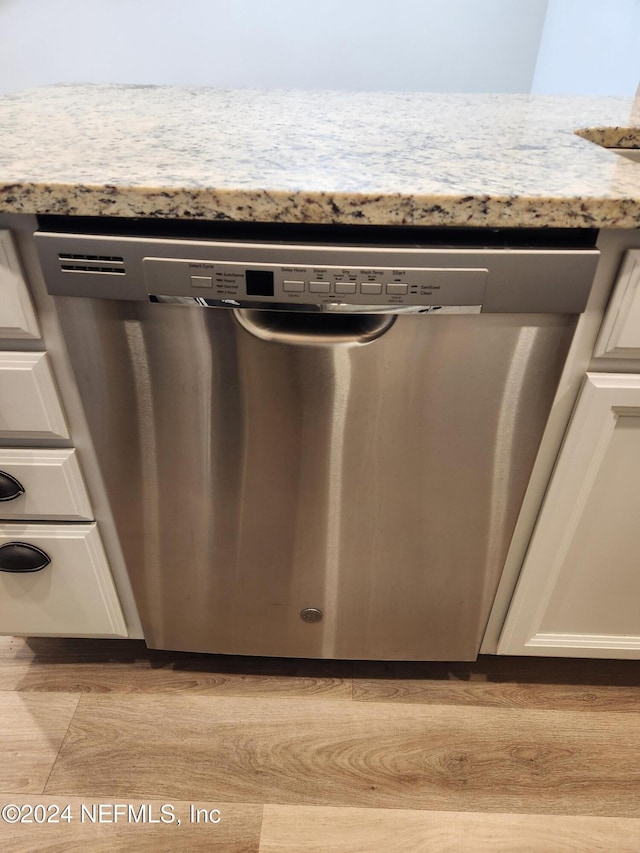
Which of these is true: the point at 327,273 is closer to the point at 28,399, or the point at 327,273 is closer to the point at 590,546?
the point at 28,399

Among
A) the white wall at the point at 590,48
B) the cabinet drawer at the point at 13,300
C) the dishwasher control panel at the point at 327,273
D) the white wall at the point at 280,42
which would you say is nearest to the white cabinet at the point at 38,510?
the cabinet drawer at the point at 13,300

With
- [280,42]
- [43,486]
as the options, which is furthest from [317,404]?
[280,42]

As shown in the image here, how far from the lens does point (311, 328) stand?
677mm

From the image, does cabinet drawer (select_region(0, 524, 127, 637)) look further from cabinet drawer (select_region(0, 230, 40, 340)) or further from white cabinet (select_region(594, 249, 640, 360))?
white cabinet (select_region(594, 249, 640, 360))

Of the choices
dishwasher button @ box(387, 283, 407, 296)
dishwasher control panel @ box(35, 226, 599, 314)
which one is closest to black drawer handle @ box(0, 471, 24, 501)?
dishwasher control panel @ box(35, 226, 599, 314)

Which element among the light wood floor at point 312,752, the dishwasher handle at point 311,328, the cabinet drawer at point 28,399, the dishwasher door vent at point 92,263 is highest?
the dishwasher door vent at point 92,263

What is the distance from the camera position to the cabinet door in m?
0.75

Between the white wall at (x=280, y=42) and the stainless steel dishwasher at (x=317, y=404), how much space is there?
233 centimetres

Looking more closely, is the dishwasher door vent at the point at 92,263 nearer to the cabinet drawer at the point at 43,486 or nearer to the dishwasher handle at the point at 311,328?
the dishwasher handle at the point at 311,328

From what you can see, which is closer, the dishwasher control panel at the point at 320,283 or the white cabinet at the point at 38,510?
the dishwasher control panel at the point at 320,283

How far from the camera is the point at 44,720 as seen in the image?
1053 millimetres

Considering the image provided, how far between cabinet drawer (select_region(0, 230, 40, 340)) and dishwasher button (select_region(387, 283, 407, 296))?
442 millimetres

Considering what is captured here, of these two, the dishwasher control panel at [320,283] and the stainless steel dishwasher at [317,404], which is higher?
the dishwasher control panel at [320,283]

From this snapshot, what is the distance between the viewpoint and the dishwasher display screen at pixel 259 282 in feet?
2.03
